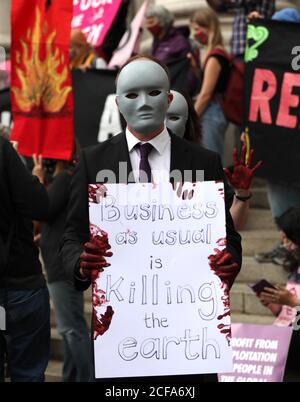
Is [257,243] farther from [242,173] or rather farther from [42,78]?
[242,173]

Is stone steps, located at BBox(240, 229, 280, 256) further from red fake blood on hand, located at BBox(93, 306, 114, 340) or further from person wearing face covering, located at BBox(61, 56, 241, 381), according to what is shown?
red fake blood on hand, located at BBox(93, 306, 114, 340)

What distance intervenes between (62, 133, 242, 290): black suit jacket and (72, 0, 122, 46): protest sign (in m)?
4.54

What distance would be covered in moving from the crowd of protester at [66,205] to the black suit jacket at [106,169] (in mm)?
134

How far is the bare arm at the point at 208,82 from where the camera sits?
25.4 ft

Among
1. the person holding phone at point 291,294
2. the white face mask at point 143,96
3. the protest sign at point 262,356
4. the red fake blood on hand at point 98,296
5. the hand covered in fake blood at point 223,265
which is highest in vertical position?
the white face mask at point 143,96

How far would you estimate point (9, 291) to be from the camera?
468cm

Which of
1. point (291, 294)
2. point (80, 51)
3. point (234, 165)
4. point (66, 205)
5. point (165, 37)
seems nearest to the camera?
point (234, 165)

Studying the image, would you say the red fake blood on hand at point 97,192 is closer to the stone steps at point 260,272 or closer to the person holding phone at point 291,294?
the person holding phone at point 291,294

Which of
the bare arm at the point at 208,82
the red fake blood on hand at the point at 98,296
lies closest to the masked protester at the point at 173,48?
the bare arm at the point at 208,82

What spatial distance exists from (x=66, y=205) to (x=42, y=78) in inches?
33.0

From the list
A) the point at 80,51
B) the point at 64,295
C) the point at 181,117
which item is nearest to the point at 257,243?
the point at 64,295

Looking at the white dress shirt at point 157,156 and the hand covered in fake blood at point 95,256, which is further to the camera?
the white dress shirt at point 157,156

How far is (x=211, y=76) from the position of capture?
776 centimetres

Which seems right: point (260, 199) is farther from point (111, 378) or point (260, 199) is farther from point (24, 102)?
point (111, 378)
